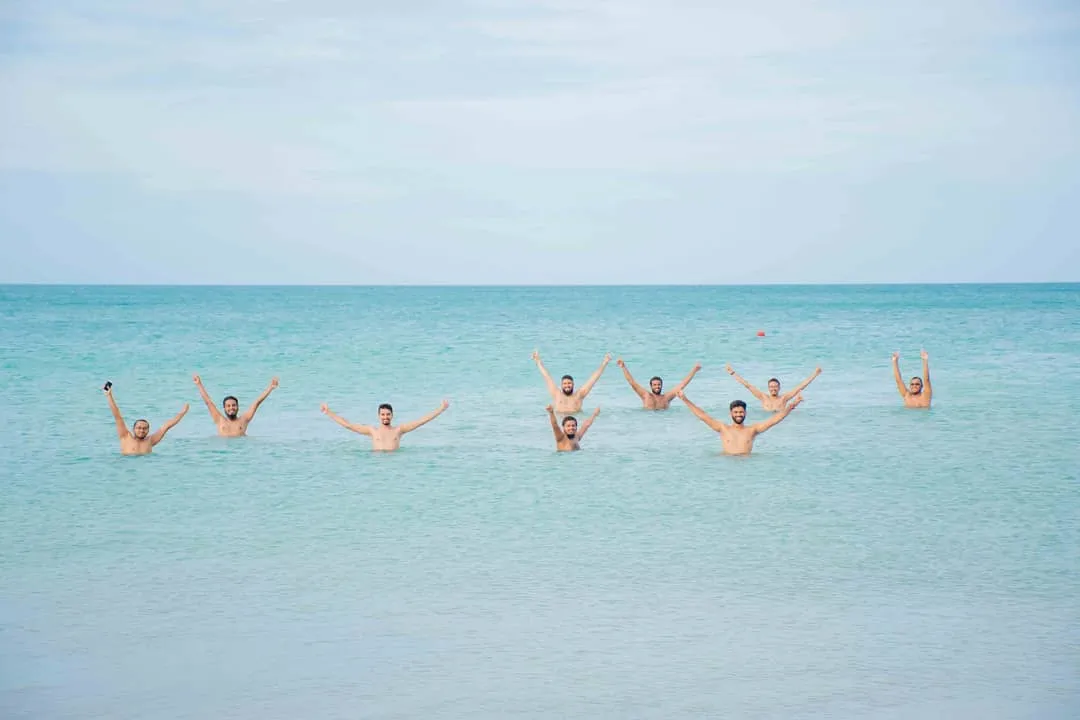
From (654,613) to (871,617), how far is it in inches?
71.4

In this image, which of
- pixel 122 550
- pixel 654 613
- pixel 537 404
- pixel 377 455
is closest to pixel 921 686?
pixel 654 613

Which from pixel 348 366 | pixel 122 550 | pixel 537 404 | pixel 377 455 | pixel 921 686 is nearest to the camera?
pixel 921 686

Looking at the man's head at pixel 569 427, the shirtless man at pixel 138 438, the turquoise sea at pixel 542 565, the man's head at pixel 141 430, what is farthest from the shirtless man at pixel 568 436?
the man's head at pixel 141 430

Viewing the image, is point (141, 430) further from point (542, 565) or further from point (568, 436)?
point (542, 565)

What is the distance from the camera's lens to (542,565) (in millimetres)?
12352

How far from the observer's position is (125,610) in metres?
10.8

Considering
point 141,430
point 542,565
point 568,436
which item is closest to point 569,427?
point 568,436

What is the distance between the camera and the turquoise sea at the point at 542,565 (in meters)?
9.13

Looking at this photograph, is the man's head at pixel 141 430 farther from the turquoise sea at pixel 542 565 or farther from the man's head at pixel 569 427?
the man's head at pixel 569 427

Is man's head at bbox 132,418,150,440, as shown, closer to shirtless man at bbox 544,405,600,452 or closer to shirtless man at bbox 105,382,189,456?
shirtless man at bbox 105,382,189,456

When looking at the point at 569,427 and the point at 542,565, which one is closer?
the point at 542,565

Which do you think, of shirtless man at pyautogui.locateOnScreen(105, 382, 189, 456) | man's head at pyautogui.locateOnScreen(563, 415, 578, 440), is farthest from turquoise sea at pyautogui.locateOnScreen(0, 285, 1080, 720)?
man's head at pyautogui.locateOnScreen(563, 415, 578, 440)

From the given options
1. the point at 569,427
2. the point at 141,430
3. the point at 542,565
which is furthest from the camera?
the point at 569,427

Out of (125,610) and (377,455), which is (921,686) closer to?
(125,610)
